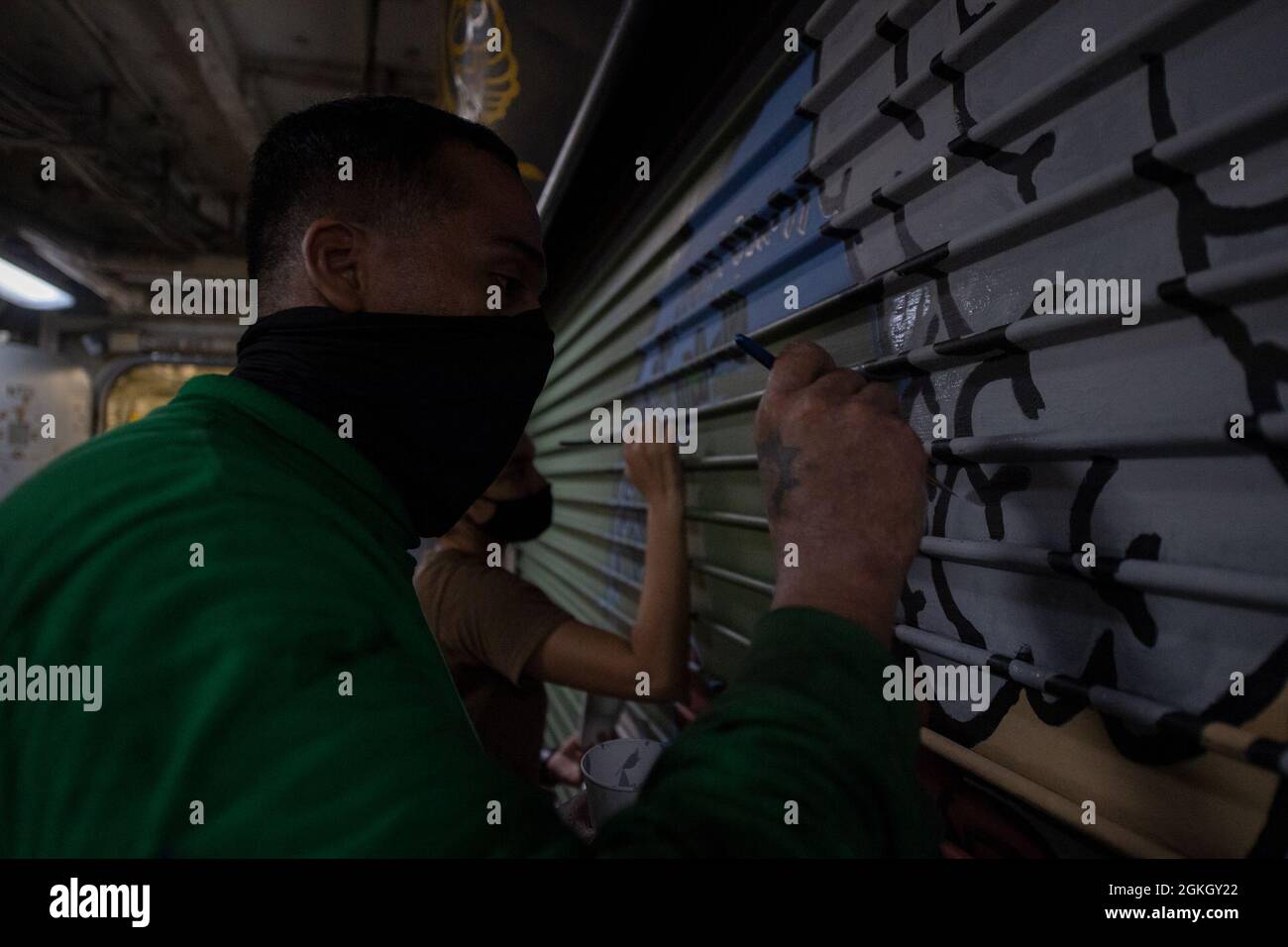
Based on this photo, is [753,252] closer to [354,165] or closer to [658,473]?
[658,473]

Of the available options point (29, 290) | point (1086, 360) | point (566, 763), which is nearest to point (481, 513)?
point (566, 763)

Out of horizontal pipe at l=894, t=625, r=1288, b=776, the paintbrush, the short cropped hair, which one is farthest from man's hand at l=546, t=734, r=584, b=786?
the short cropped hair

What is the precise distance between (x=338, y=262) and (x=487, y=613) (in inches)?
51.2

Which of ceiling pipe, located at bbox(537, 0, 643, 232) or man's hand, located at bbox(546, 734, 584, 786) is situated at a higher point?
ceiling pipe, located at bbox(537, 0, 643, 232)

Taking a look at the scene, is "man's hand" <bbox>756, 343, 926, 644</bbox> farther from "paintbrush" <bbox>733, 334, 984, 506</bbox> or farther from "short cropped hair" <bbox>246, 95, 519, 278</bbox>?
"short cropped hair" <bbox>246, 95, 519, 278</bbox>

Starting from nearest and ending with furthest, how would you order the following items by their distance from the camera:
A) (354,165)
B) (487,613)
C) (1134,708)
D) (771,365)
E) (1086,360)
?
1. (1134,708)
2. (1086,360)
3. (771,365)
4. (354,165)
5. (487,613)

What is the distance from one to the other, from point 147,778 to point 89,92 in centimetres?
796

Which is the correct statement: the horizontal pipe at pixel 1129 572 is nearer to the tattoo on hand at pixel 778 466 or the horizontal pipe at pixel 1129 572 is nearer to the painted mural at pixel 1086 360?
the painted mural at pixel 1086 360

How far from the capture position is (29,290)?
8453 millimetres

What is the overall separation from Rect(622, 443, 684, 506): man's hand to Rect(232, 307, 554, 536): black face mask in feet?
3.47

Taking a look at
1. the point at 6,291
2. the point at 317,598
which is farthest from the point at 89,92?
the point at 317,598

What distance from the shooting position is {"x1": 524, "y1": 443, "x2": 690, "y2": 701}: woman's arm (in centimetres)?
217
